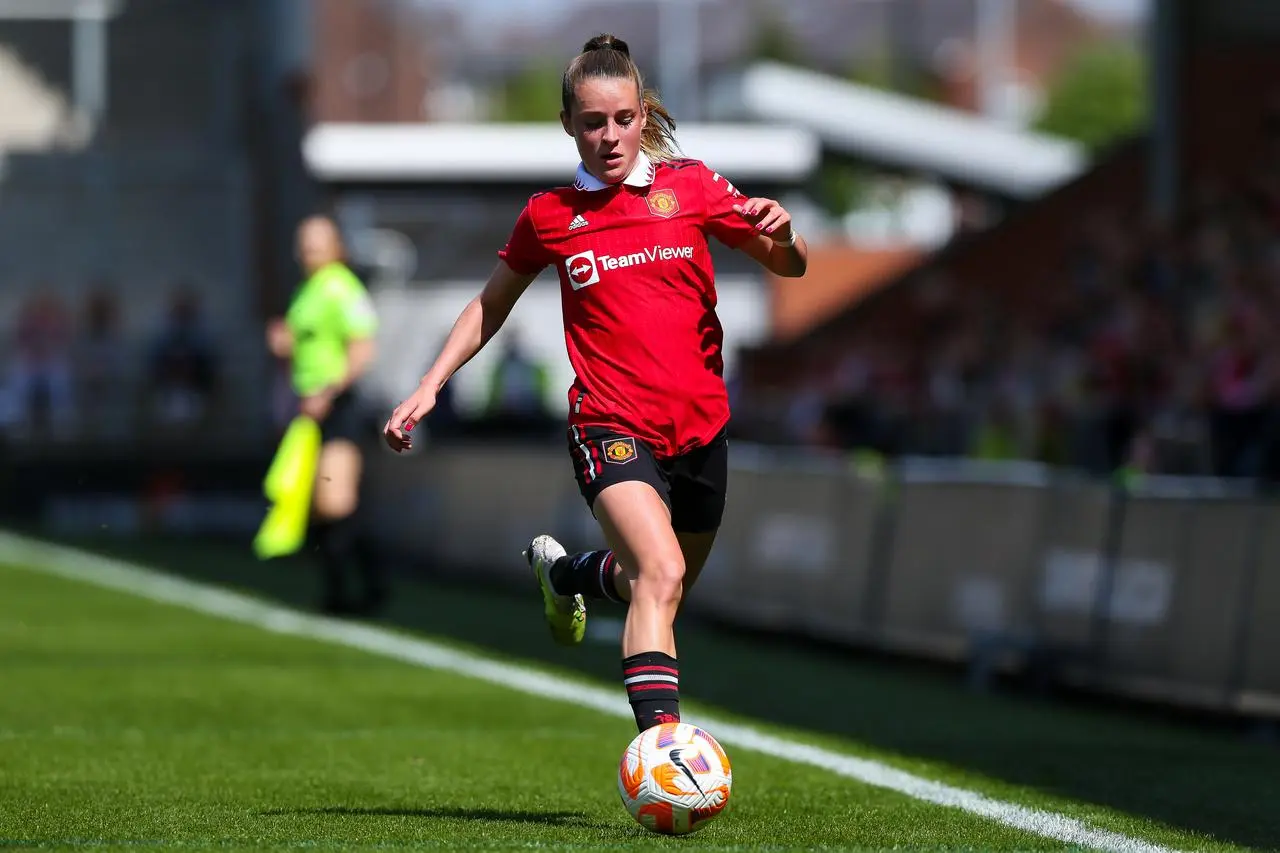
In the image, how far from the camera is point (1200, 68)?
27.7m

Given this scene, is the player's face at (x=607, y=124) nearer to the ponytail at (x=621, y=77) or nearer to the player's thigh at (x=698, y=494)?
the ponytail at (x=621, y=77)

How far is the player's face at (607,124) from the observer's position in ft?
22.2

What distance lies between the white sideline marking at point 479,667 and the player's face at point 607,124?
2.22 m

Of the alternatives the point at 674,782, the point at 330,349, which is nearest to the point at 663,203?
the point at 674,782

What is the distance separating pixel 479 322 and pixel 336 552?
7540 mm

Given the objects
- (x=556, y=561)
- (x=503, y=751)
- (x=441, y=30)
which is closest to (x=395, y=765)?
(x=503, y=751)

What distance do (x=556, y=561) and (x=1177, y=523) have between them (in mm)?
4839

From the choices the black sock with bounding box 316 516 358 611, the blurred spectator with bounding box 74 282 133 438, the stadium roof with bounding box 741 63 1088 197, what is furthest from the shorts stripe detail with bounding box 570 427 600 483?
the stadium roof with bounding box 741 63 1088 197

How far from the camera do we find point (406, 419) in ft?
22.8

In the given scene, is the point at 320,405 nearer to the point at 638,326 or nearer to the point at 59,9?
the point at 638,326

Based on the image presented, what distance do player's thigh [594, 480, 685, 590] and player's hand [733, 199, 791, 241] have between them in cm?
82

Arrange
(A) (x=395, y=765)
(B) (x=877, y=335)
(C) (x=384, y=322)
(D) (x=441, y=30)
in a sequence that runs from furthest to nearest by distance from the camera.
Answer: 1. (D) (x=441, y=30)
2. (C) (x=384, y=322)
3. (B) (x=877, y=335)
4. (A) (x=395, y=765)

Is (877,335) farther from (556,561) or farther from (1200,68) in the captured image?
(556,561)

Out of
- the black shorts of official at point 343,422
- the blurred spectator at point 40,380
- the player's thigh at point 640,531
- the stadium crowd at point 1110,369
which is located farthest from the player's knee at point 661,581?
the blurred spectator at point 40,380
